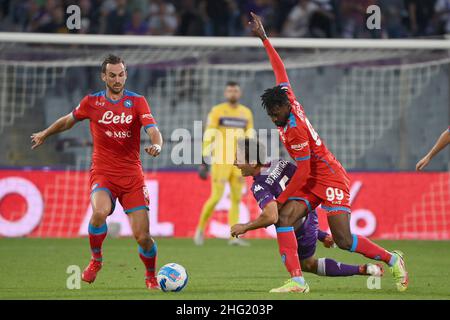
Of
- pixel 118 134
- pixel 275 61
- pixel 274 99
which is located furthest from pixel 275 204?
pixel 118 134

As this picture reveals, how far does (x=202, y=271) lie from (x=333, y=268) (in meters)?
1.94

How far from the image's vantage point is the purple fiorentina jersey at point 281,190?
7896 mm

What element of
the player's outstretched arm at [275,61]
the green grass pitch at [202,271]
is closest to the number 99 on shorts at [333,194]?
the green grass pitch at [202,271]

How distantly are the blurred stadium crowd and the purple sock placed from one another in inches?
373

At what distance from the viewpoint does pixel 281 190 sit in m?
8.07

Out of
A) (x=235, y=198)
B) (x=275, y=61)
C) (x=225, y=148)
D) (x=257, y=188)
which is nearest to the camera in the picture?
(x=257, y=188)

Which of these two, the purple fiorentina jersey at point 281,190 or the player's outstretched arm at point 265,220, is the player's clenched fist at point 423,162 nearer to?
the purple fiorentina jersey at point 281,190

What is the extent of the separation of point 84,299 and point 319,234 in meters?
2.16

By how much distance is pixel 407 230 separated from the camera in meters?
14.4

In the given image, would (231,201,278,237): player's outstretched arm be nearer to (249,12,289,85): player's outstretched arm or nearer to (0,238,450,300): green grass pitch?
(0,238,450,300): green grass pitch

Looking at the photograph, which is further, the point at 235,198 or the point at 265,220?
the point at 235,198

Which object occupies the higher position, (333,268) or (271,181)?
(271,181)

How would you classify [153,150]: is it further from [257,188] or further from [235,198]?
[235,198]
